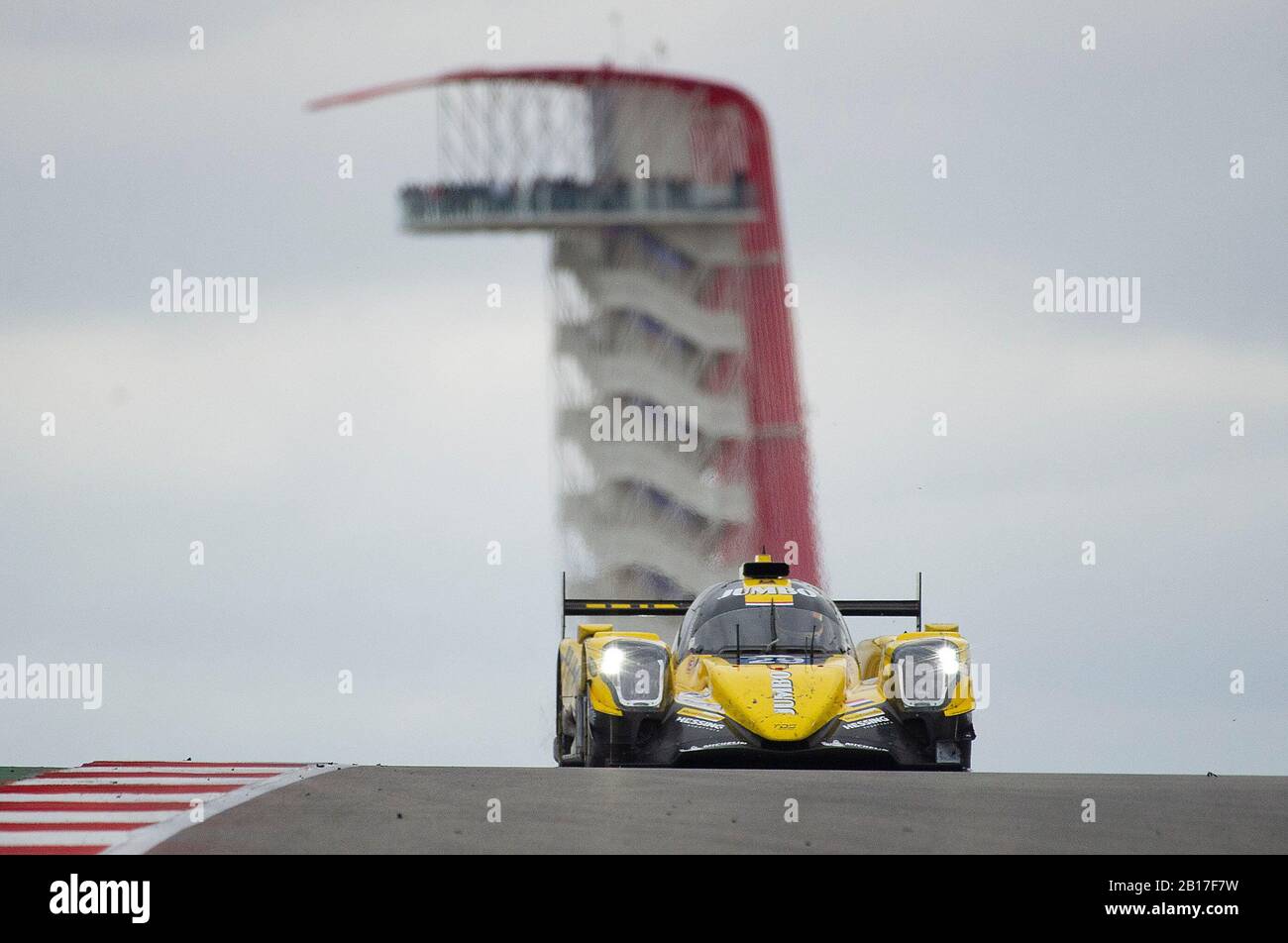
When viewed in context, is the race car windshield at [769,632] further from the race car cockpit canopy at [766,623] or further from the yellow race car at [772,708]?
the yellow race car at [772,708]

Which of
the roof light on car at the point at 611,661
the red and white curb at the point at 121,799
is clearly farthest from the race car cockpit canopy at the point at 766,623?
the red and white curb at the point at 121,799

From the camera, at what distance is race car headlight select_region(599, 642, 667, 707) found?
623 inches

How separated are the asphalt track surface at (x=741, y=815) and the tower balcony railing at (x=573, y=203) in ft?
123

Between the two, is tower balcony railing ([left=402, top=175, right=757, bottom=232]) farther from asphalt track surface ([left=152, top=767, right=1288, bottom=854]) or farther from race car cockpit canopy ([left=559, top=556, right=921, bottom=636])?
asphalt track surface ([left=152, top=767, right=1288, bottom=854])

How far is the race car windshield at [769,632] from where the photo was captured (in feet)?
57.2

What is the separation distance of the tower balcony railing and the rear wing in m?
31.9

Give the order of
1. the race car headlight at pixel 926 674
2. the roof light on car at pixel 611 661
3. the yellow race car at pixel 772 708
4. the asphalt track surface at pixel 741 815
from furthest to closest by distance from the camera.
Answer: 1. the roof light on car at pixel 611 661
2. the race car headlight at pixel 926 674
3. the yellow race car at pixel 772 708
4. the asphalt track surface at pixel 741 815

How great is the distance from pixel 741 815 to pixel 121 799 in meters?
3.66

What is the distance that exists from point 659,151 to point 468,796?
40.6m

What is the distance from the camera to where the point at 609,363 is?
4909 centimetres

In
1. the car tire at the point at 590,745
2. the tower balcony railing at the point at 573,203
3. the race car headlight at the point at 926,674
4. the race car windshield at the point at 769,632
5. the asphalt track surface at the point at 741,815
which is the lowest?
the asphalt track surface at the point at 741,815
